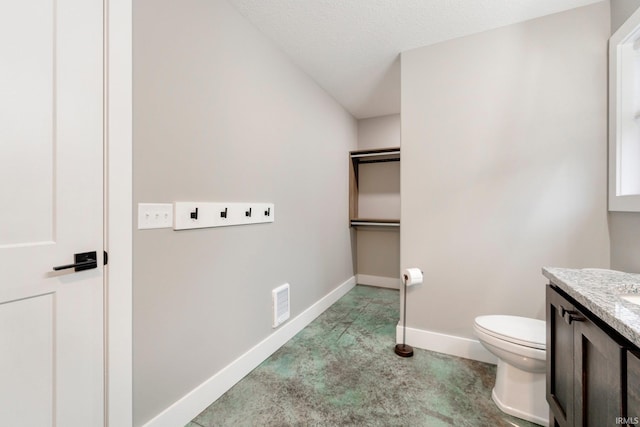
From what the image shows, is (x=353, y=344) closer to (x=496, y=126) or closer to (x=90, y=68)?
(x=496, y=126)

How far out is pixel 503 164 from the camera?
6.26ft

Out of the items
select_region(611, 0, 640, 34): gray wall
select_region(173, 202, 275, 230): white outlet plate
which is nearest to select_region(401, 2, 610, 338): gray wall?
select_region(611, 0, 640, 34): gray wall

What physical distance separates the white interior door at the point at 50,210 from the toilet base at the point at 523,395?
79.8 inches

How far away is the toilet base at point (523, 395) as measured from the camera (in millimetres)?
1412

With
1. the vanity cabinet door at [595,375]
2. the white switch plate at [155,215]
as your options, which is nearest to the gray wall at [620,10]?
the vanity cabinet door at [595,375]

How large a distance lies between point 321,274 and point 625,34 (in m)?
2.80

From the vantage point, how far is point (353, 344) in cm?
220

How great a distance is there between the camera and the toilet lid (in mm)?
1363

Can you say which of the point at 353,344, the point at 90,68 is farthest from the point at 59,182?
the point at 353,344

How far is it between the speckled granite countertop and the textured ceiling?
1705 millimetres

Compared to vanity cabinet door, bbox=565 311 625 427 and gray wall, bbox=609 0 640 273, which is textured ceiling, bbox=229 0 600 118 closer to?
gray wall, bbox=609 0 640 273

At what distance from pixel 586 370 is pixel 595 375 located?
2.7 inches

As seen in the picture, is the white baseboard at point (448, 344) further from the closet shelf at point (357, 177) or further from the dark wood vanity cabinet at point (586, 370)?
the closet shelf at point (357, 177)

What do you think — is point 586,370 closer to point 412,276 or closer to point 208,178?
point 412,276
